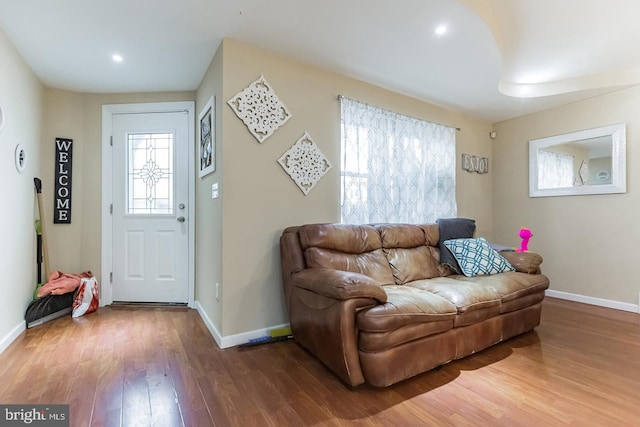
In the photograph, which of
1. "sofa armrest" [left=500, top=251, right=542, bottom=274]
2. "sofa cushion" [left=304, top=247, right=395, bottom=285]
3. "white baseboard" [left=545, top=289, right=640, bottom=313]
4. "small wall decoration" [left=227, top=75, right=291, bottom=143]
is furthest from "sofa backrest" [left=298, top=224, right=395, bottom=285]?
"white baseboard" [left=545, top=289, right=640, bottom=313]

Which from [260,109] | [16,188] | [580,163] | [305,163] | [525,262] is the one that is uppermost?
[260,109]

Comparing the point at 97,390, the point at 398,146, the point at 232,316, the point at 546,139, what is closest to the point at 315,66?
the point at 398,146

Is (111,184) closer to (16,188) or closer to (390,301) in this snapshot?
(16,188)

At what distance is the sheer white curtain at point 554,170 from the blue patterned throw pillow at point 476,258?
5.70 ft

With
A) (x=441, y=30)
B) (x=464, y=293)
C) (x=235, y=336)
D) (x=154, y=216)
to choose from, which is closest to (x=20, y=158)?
(x=154, y=216)

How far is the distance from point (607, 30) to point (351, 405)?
3341mm

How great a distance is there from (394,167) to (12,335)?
3.58 meters

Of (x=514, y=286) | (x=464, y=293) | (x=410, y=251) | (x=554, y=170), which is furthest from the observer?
(x=554, y=170)

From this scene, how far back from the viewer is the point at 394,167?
3211mm

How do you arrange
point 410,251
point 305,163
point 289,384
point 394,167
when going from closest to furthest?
point 289,384 → point 305,163 → point 410,251 → point 394,167

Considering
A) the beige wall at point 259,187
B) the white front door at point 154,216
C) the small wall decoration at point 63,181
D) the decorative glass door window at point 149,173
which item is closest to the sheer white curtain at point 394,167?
the beige wall at point 259,187

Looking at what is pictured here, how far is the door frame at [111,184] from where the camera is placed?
3213 millimetres

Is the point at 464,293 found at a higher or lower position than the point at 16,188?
lower

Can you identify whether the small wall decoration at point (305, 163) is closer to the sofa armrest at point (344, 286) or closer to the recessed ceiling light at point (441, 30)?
the sofa armrest at point (344, 286)
